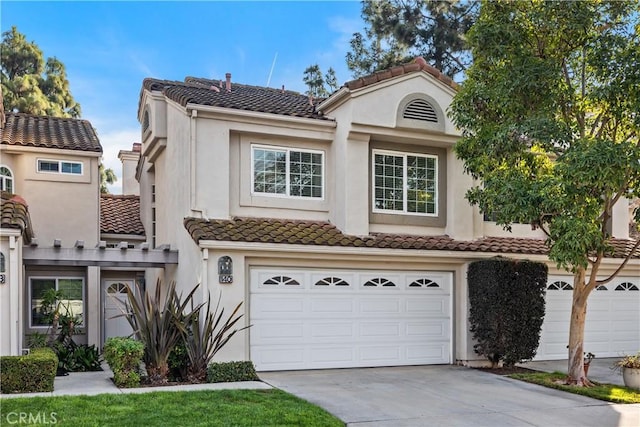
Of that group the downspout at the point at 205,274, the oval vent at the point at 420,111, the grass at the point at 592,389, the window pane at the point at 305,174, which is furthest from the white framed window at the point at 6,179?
the grass at the point at 592,389

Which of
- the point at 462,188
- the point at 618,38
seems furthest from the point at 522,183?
the point at 462,188

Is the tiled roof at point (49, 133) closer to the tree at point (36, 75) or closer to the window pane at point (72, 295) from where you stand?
the window pane at point (72, 295)

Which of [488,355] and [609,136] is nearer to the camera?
[609,136]

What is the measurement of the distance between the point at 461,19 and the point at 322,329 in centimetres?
1869

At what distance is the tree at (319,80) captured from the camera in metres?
31.8

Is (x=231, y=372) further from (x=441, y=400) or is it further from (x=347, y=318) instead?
(x=441, y=400)

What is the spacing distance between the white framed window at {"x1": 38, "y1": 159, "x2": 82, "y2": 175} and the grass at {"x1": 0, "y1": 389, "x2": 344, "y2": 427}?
945 cm

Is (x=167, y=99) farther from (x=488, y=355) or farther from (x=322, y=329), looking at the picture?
(x=488, y=355)

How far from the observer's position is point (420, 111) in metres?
14.8

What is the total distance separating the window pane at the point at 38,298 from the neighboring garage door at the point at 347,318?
22.7 ft

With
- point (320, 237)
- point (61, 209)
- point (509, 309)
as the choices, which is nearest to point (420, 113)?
point (320, 237)

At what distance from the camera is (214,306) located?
12.1m

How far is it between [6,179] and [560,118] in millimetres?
14382

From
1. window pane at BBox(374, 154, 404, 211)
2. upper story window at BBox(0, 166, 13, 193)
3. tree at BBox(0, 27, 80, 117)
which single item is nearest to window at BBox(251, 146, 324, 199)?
window pane at BBox(374, 154, 404, 211)
